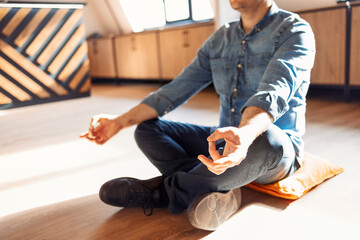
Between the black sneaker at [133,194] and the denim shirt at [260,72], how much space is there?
1.04ft

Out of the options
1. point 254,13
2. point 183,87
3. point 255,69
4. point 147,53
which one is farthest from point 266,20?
point 147,53

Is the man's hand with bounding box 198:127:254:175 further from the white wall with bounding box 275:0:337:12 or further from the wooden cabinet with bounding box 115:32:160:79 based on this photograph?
the wooden cabinet with bounding box 115:32:160:79

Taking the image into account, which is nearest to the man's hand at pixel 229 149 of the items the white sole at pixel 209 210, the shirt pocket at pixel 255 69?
the white sole at pixel 209 210

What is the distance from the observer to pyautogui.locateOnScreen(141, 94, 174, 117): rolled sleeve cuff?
4.55 ft

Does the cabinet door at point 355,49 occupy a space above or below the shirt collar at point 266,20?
below

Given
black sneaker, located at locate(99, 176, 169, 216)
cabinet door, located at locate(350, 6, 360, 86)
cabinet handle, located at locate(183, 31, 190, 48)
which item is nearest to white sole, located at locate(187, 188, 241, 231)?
black sneaker, located at locate(99, 176, 169, 216)

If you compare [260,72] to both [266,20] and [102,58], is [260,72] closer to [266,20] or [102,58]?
[266,20]

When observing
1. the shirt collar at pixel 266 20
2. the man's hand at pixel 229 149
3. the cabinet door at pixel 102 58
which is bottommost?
the cabinet door at pixel 102 58

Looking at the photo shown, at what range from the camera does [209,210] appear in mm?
1064

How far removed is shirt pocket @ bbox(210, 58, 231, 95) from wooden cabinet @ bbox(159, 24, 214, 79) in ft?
9.61

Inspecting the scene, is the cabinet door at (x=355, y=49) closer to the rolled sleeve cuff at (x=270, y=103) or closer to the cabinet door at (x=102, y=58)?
the rolled sleeve cuff at (x=270, y=103)

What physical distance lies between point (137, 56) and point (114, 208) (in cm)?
438

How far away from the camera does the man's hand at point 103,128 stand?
1281 millimetres

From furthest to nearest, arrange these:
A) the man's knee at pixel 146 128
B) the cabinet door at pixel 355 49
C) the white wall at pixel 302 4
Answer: the white wall at pixel 302 4
the cabinet door at pixel 355 49
the man's knee at pixel 146 128
